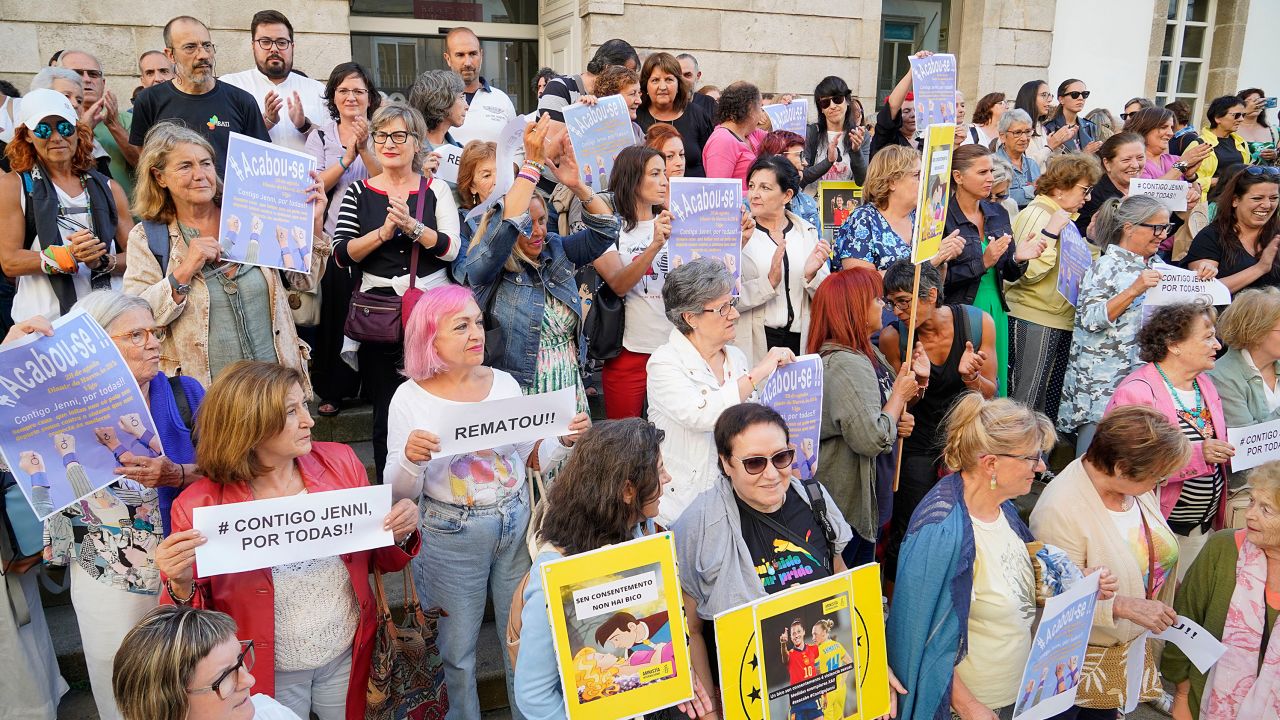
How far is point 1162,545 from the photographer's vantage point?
3.61 m

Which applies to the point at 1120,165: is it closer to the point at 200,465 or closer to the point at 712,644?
the point at 712,644

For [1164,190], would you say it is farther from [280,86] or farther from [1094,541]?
[280,86]

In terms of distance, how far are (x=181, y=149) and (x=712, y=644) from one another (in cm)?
302

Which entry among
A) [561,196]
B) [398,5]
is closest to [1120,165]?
[561,196]

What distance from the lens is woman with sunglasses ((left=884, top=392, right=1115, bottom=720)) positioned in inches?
123

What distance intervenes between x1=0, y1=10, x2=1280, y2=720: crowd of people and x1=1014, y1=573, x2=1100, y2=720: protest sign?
Answer: 134mm

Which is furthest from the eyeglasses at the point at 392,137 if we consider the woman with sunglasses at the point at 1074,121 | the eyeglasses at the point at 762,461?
the woman with sunglasses at the point at 1074,121

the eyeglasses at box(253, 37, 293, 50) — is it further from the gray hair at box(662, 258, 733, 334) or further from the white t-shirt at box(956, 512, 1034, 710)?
the white t-shirt at box(956, 512, 1034, 710)

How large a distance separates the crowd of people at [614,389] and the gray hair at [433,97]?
1.4 inches

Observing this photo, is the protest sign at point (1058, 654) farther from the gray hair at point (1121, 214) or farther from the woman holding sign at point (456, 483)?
the gray hair at point (1121, 214)

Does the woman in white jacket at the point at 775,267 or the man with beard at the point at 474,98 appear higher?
the man with beard at the point at 474,98

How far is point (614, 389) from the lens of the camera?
16.3ft

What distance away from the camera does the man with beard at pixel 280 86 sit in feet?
19.1

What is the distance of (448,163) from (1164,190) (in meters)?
4.79
